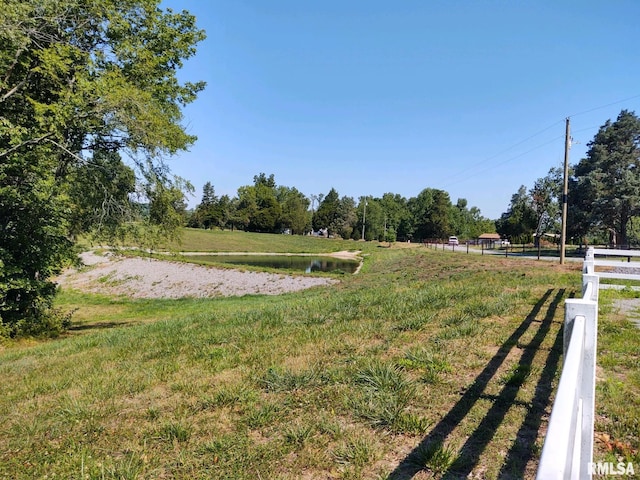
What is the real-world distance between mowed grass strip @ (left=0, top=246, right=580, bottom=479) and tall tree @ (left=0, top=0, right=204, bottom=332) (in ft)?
18.1

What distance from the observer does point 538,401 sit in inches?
130

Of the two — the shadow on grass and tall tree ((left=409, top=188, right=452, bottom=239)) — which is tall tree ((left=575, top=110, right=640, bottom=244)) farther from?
the shadow on grass

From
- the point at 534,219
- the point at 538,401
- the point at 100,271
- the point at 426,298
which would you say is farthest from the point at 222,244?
the point at 538,401

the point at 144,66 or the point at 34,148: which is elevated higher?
the point at 144,66

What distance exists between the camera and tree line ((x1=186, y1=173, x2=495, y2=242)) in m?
88.9

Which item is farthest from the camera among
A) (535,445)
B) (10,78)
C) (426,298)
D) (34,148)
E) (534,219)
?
(534,219)

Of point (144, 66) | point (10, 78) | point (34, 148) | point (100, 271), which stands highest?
point (144, 66)

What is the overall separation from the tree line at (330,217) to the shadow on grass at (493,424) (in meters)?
76.6

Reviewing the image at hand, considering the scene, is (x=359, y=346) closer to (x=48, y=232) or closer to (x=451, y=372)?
(x=451, y=372)

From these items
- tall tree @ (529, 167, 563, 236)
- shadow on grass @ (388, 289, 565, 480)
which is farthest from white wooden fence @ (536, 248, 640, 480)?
tall tree @ (529, 167, 563, 236)

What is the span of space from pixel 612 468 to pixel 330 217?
9697 cm

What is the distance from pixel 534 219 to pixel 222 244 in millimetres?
52129

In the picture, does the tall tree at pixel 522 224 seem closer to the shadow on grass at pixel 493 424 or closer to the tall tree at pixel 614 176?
the tall tree at pixel 614 176

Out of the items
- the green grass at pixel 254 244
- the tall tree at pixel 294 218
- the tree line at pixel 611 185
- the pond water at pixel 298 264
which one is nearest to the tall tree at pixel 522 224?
the tree line at pixel 611 185
